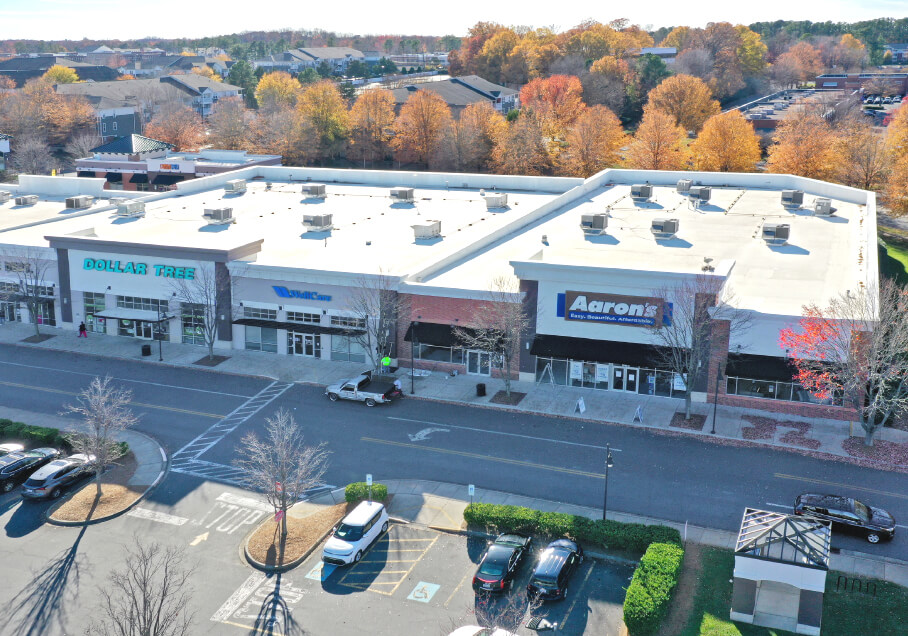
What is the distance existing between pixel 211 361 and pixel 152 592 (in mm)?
24485

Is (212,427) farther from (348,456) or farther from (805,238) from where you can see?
(805,238)

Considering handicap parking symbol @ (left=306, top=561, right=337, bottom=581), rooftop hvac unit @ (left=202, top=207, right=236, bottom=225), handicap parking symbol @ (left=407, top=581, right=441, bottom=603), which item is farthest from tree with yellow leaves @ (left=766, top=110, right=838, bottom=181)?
handicap parking symbol @ (left=306, top=561, right=337, bottom=581)

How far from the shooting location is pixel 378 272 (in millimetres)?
50906

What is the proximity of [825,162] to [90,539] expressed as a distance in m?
81.7

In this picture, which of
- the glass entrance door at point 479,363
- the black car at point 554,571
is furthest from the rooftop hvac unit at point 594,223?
the black car at point 554,571

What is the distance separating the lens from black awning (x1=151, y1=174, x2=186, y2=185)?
94.0 m

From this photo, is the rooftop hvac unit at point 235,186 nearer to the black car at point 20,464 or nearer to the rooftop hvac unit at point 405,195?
the rooftop hvac unit at point 405,195

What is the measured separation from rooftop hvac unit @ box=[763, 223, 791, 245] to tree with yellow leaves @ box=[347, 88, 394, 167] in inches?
2713

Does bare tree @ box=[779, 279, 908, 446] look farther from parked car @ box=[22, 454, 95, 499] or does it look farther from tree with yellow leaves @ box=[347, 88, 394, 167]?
tree with yellow leaves @ box=[347, 88, 394, 167]

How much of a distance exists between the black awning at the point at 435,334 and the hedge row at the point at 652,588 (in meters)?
20.7

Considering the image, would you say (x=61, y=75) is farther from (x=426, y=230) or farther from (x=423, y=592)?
(x=423, y=592)

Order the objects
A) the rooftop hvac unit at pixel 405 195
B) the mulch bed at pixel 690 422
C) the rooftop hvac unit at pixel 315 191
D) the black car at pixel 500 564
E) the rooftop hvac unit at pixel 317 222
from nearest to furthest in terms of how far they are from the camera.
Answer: the black car at pixel 500 564
the mulch bed at pixel 690 422
the rooftop hvac unit at pixel 317 222
the rooftop hvac unit at pixel 405 195
the rooftop hvac unit at pixel 315 191

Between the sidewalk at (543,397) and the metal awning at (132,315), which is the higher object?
the metal awning at (132,315)

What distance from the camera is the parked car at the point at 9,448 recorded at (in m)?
39.7
